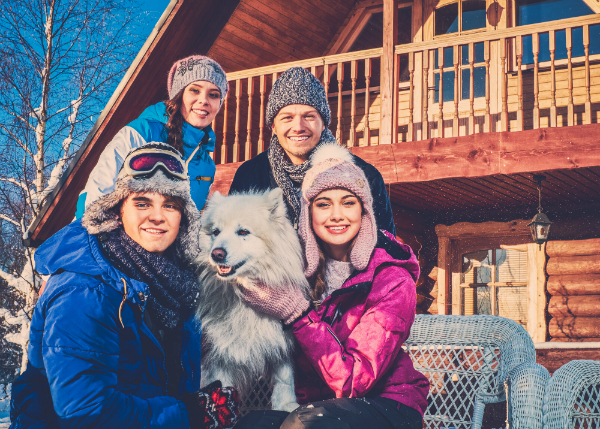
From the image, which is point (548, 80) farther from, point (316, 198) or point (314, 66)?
point (316, 198)

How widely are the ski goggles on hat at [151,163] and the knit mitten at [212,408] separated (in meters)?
0.72

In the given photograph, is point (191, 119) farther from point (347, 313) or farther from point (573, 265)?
point (573, 265)

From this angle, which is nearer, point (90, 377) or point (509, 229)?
point (90, 377)

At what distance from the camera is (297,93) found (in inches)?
102

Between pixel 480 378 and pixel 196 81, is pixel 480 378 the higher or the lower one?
the lower one

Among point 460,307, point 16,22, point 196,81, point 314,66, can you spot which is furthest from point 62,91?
point 196,81

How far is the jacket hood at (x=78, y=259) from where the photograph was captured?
1638mm

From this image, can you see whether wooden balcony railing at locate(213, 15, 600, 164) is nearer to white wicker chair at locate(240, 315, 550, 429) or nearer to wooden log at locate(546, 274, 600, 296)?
wooden log at locate(546, 274, 600, 296)

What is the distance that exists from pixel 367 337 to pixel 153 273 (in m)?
0.74

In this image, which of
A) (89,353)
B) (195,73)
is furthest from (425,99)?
(89,353)

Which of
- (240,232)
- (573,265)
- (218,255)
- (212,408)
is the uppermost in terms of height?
(573,265)

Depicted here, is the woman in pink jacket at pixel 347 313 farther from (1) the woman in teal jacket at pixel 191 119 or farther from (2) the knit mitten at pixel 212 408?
(1) the woman in teal jacket at pixel 191 119

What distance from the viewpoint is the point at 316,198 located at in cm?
218

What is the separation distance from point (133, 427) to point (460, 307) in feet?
21.0
